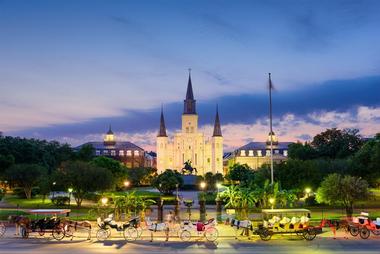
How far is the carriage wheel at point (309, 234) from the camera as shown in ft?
82.6

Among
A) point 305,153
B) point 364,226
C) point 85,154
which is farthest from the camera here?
point 85,154

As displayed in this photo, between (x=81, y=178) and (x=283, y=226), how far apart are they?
1121 inches

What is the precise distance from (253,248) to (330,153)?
269 feet

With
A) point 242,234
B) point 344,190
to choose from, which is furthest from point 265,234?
point 344,190

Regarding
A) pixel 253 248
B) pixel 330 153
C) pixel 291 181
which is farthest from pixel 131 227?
pixel 330 153

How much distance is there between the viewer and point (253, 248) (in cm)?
2291

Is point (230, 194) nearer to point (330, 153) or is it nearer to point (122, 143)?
point (330, 153)

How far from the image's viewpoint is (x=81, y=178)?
49188mm

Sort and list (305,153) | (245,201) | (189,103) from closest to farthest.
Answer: (245,201) → (305,153) → (189,103)

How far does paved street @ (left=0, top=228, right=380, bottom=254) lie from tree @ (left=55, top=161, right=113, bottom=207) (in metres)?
23.0

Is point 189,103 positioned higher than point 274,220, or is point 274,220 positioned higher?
point 189,103

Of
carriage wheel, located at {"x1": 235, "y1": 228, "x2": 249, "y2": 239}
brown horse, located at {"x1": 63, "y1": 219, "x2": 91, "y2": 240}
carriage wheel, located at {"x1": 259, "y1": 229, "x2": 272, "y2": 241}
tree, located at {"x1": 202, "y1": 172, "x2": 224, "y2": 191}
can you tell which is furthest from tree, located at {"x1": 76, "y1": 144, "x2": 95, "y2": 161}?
carriage wheel, located at {"x1": 259, "y1": 229, "x2": 272, "y2": 241}

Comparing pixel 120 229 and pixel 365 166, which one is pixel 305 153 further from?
pixel 120 229

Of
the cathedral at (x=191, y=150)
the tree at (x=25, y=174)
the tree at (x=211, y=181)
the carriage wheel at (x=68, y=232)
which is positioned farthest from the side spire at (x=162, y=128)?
the carriage wheel at (x=68, y=232)
